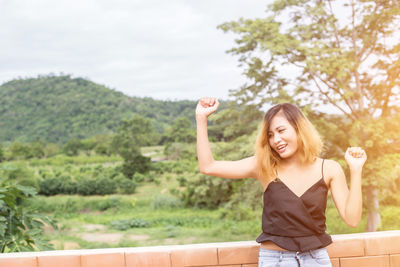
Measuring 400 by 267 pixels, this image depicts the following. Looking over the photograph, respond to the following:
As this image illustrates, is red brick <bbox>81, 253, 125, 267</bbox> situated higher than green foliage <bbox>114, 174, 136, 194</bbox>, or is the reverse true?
red brick <bbox>81, 253, 125, 267</bbox>

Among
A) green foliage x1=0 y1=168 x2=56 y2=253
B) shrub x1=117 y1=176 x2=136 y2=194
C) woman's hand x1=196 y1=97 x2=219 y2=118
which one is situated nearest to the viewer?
woman's hand x1=196 y1=97 x2=219 y2=118

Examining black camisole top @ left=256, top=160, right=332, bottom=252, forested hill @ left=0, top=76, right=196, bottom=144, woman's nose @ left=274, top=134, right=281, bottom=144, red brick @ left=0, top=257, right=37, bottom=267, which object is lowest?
red brick @ left=0, top=257, right=37, bottom=267

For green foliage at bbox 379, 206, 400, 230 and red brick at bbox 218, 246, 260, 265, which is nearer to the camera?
red brick at bbox 218, 246, 260, 265

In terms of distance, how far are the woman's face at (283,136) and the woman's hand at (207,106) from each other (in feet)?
0.63

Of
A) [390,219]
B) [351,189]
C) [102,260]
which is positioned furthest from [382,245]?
[390,219]

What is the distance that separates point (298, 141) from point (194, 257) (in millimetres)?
514

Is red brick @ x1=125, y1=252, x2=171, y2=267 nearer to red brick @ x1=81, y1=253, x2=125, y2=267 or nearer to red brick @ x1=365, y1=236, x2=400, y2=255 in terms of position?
red brick @ x1=81, y1=253, x2=125, y2=267

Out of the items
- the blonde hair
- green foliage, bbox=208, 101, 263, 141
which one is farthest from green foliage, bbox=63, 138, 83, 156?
the blonde hair

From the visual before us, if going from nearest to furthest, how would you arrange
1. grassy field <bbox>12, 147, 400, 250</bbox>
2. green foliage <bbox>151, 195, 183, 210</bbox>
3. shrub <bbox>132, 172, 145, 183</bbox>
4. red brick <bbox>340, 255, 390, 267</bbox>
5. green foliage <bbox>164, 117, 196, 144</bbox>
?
1. red brick <bbox>340, 255, 390, 267</bbox>
2. grassy field <bbox>12, 147, 400, 250</bbox>
3. green foliage <bbox>151, 195, 183, 210</bbox>
4. shrub <bbox>132, 172, 145, 183</bbox>
5. green foliage <bbox>164, 117, 196, 144</bbox>

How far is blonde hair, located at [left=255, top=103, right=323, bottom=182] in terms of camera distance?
1107 mm

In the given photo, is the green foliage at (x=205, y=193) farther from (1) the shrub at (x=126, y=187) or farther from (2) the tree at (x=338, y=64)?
(1) the shrub at (x=126, y=187)

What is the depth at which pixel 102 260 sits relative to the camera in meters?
1.26

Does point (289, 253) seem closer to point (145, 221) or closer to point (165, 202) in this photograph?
point (145, 221)

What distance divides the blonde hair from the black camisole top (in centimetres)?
7
